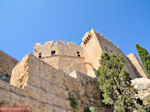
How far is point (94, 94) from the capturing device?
10180 millimetres

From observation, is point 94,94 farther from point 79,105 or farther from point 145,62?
point 145,62

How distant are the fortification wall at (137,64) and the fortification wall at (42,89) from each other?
581 inches

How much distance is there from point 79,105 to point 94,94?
8.33 feet

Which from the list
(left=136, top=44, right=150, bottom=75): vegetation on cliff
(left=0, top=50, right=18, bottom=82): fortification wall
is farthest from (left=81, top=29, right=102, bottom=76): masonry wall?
(left=0, top=50, right=18, bottom=82): fortification wall

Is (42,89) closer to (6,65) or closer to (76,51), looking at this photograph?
(6,65)

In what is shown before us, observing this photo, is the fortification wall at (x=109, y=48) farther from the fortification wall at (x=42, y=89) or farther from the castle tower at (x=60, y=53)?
the fortification wall at (x=42, y=89)

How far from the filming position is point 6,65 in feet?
31.8

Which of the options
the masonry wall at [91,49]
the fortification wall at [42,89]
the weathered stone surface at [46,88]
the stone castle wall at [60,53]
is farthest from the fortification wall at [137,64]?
the fortification wall at [42,89]

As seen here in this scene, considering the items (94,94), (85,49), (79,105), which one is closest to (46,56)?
(85,49)

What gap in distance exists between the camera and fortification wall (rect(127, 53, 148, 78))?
21.3 metres

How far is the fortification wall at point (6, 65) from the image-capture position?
9087mm

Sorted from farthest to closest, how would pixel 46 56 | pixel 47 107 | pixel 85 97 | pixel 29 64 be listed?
pixel 46 56 < pixel 85 97 < pixel 29 64 < pixel 47 107

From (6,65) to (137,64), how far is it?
20.6 metres

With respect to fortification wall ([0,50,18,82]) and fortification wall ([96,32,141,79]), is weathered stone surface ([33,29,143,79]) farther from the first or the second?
fortification wall ([0,50,18,82])
